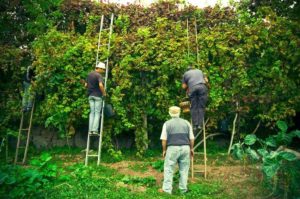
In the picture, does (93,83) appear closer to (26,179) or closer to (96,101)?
(96,101)

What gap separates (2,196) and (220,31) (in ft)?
25.3

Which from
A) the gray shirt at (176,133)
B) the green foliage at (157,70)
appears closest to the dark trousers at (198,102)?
the gray shirt at (176,133)

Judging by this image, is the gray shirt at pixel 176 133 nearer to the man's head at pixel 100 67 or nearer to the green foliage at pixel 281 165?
the green foliage at pixel 281 165

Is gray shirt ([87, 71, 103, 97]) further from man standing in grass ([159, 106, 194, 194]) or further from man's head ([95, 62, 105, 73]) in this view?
man standing in grass ([159, 106, 194, 194])

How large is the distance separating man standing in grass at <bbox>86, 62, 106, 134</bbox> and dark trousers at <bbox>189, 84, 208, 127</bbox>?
228 cm

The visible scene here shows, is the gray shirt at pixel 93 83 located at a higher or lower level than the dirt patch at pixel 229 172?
higher

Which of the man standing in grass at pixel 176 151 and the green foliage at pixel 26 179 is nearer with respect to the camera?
the green foliage at pixel 26 179

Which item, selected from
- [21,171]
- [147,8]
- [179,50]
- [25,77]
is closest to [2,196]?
[21,171]

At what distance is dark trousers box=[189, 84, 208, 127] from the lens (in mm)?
9906

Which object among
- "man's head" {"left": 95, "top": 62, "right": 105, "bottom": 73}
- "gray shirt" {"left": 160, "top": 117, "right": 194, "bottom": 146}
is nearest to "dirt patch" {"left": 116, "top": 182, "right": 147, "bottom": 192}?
"gray shirt" {"left": 160, "top": 117, "right": 194, "bottom": 146}

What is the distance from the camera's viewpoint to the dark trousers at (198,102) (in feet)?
32.5

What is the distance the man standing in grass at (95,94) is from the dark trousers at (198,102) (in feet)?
7.50

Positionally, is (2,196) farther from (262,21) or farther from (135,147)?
(262,21)

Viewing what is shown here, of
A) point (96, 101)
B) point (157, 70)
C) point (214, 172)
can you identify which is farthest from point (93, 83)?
point (214, 172)
